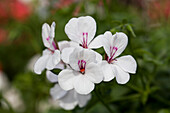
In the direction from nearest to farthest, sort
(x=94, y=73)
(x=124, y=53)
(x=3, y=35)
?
(x=94, y=73), (x=124, y=53), (x=3, y=35)

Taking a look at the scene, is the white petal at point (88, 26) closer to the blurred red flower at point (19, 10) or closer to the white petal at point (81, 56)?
the white petal at point (81, 56)

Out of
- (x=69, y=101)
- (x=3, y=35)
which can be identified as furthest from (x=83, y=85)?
(x=3, y=35)

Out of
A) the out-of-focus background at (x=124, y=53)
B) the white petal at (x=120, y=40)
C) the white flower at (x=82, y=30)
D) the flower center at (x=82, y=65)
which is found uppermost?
the white flower at (x=82, y=30)

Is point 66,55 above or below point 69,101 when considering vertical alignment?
above

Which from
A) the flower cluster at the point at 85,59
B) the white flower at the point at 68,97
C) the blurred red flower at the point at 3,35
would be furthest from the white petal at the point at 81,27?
the blurred red flower at the point at 3,35

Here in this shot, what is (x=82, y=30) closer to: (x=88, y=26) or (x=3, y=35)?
(x=88, y=26)

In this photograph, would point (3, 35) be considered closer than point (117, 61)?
No
